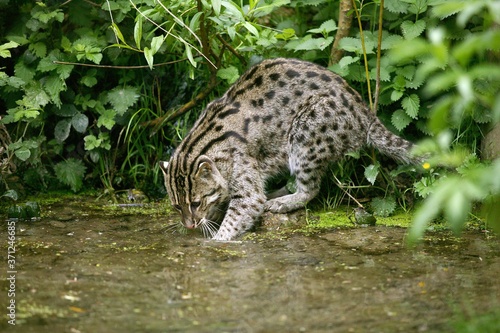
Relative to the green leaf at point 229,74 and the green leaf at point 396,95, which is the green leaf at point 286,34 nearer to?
the green leaf at point 229,74

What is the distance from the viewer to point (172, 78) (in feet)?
28.0

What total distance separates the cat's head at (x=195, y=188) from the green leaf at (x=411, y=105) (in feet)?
6.37

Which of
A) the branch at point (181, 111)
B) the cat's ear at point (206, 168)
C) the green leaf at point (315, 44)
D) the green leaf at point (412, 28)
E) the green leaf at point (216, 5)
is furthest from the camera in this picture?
the branch at point (181, 111)

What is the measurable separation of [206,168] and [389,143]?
1783mm

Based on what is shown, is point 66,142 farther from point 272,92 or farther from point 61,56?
point 272,92

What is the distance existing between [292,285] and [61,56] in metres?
3.99

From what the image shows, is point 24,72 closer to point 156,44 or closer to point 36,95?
point 36,95

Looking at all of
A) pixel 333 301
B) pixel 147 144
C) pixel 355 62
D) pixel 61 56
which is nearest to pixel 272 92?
pixel 355 62

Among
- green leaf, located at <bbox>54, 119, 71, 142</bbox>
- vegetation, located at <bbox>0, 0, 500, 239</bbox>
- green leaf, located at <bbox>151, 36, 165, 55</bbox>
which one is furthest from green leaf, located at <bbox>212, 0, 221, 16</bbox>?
green leaf, located at <bbox>54, 119, 71, 142</bbox>

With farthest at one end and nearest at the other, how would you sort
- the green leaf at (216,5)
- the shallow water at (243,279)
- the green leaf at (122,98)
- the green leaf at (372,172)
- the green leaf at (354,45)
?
the green leaf at (122,98)
the green leaf at (354,45)
the green leaf at (372,172)
the green leaf at (216,5)
the shallow water at (243,279)

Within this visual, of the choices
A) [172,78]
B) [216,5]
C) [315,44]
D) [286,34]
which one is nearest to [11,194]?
[172,78]

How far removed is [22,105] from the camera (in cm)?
755

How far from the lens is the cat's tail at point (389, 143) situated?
7152 mm

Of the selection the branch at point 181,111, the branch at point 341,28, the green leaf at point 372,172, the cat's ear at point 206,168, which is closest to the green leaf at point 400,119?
the green leaf at point 372,172
